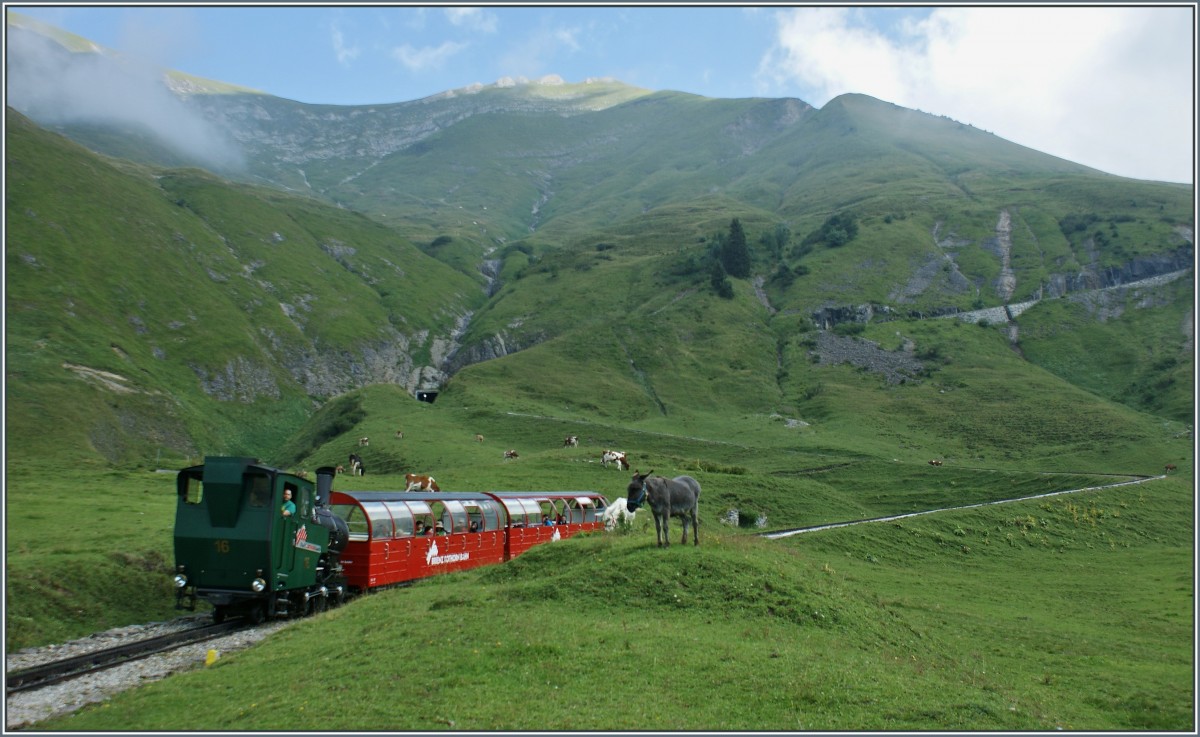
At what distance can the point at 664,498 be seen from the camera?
26188 mm

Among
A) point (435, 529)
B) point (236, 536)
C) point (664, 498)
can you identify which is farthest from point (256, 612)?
point (664, 498)

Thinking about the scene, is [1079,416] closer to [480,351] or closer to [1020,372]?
[1020,372]

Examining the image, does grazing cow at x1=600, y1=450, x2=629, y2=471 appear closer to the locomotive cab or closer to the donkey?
the donkey

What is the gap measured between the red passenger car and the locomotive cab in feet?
15.6

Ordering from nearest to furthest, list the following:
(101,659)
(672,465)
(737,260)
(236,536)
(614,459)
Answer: (101,659) → (236,536) → (614,459) → (672,465) → (737,260)

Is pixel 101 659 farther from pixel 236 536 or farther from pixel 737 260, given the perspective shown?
pixel 737 260

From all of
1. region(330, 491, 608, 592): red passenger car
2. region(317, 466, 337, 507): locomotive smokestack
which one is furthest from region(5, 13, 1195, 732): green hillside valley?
region(317, 466, 337, 507): locomotive smokestack

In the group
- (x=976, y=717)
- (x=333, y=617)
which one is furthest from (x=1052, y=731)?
(x=333, y=617)

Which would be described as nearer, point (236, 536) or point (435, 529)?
point (236, 536)

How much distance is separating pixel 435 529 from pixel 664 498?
14530 mm

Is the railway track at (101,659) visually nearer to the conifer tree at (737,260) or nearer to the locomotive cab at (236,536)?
the locomotive cab at (236,536)

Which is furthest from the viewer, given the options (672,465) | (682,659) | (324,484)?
(672,465)

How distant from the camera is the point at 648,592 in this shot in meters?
24.0

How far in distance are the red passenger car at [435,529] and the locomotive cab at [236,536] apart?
4.75m
